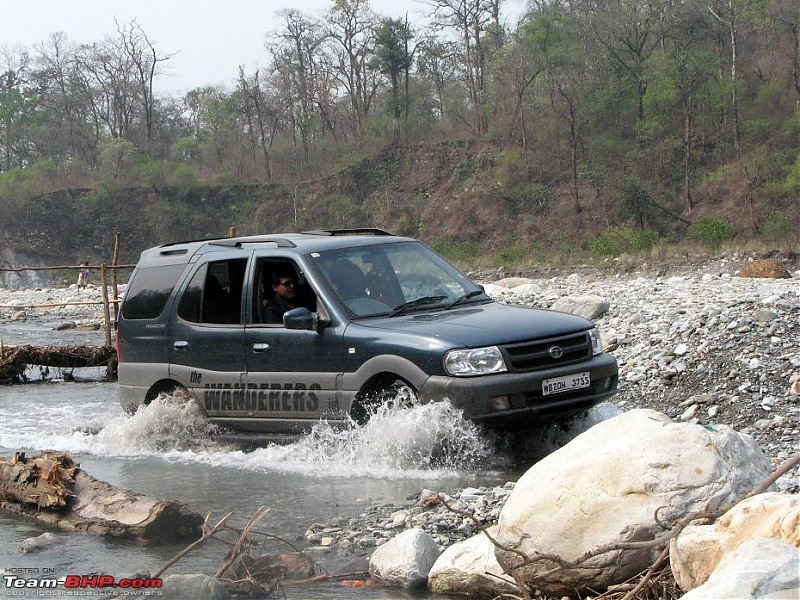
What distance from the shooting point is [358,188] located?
201ft

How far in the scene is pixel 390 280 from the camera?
870 cm

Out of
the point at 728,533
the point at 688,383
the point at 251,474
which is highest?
the point at 728,533

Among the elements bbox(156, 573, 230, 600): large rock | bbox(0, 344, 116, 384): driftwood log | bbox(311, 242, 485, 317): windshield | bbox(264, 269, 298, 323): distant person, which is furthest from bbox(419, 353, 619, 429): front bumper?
bbox(0, 344, 116, 384): driftwood log

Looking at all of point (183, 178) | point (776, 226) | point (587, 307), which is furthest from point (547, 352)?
point (183, 178)

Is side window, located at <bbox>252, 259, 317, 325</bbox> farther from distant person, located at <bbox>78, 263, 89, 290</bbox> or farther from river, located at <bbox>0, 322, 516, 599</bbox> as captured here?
distant person, located at <bbox>78, 263, 89, 290</bbox>

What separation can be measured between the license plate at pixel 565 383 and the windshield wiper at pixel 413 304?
1.37m

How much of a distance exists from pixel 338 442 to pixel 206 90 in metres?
74.2

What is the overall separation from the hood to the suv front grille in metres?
0.05

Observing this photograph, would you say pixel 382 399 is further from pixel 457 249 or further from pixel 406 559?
pixel 457 249

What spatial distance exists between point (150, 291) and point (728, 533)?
684 centimetres

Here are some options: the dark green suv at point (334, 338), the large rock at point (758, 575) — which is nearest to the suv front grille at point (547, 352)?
the dark green suv at point (334, 338)

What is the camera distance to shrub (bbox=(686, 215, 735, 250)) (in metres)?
36.0

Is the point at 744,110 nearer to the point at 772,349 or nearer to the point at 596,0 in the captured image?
the point at 596,0

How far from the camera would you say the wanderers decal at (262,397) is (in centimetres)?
836
